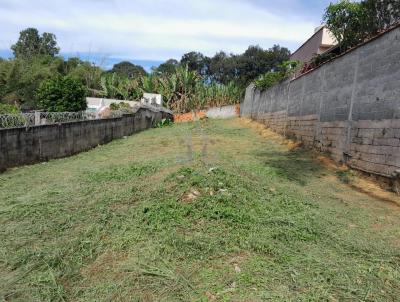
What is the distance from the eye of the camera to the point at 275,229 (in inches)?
173

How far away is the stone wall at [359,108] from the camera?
6.55 m

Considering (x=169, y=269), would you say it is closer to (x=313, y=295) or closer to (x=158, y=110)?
(x=313, y=295)

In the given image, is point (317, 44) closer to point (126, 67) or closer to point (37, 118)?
point (37, 118)

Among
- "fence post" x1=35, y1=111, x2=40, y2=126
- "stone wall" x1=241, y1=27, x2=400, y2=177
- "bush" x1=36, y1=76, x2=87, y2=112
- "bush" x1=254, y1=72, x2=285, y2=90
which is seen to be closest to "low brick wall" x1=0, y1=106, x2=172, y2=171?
"fence post" x1=35, y1=111, x2=40, y2=126

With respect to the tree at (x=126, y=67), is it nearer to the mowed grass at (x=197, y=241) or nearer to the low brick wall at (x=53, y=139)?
the low brick wall at (x=53, y=139)

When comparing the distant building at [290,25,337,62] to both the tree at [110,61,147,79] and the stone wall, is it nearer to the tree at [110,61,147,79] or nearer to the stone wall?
the stone wall

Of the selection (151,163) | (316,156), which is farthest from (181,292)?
(316,156)

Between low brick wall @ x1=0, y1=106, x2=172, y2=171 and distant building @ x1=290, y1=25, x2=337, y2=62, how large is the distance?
9.43 metres

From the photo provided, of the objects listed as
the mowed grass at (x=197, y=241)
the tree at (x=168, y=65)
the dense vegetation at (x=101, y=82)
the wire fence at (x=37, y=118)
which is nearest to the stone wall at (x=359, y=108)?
the mowed grass at (x=197, y=241)

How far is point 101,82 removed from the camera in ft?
102

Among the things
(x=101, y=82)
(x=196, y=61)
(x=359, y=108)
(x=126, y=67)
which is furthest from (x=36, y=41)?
(x=359, y=108)

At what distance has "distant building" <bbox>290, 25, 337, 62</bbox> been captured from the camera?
1914cm

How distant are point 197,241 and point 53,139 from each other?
761 cm

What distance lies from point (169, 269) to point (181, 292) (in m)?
0.37
